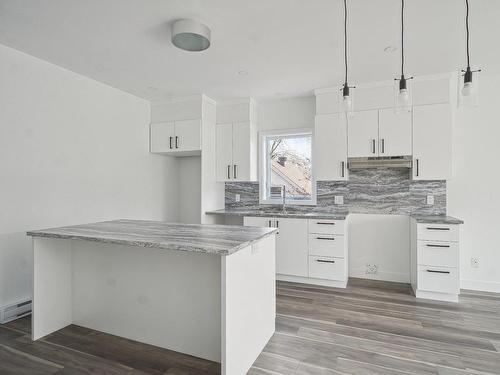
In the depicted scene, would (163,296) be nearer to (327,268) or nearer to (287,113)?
(327,268)

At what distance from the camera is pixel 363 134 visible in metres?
3.71

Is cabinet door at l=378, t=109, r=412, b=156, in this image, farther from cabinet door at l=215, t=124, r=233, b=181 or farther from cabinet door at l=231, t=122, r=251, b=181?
cabinet door at l=215, t=124, r=233, b=181

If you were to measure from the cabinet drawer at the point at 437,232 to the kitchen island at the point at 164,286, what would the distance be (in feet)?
6.20

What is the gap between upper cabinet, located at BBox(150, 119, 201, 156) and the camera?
4242 millimetres

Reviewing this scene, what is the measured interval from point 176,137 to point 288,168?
1774 mm

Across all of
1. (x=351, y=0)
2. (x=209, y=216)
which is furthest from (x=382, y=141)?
(x=209, y=216)

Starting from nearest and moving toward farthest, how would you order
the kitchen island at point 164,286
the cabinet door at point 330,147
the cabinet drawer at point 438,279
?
1. the kitchen island at point 164,286
2. the cabinet drawer at point 438,279
3. the cabinet door at point 330,147

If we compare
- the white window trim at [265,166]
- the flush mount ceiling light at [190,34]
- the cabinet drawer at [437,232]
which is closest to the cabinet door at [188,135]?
the white window trim at [265,166]

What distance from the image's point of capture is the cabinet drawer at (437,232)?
3098 millimetres

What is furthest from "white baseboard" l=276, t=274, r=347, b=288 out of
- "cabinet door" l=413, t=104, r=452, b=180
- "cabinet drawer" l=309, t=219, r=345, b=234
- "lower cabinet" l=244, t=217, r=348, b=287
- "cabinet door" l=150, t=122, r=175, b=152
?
"cabinet door" l=150, t=122, r=175, b=152

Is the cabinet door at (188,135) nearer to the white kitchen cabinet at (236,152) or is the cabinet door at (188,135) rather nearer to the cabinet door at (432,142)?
the white kitchen cabinet at (236,152)

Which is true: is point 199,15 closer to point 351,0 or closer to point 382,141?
point 351,0

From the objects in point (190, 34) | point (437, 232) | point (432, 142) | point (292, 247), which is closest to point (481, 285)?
point (437, 232)

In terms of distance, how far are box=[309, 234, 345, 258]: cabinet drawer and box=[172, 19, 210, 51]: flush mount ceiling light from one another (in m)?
2.52
